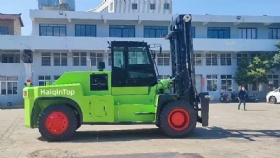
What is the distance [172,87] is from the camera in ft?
39.6

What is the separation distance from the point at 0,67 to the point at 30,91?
87.2ft

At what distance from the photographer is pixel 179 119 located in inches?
441

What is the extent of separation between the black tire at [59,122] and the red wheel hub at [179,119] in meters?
2.93

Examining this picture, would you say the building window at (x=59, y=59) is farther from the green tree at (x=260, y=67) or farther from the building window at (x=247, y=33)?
the building window at (x=247, y=33)

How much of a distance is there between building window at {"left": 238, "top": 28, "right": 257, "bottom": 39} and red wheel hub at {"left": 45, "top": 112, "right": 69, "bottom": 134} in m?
33.7

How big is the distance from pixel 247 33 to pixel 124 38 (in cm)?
1459

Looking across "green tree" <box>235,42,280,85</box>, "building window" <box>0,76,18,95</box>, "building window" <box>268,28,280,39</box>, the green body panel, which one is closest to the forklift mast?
the green body panel

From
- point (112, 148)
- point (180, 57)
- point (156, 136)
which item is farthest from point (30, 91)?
point (180, 57)

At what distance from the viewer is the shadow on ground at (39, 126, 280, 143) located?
11.1 m

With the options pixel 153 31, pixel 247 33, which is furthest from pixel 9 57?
pixel 247 33

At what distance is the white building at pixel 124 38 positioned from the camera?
116 feet

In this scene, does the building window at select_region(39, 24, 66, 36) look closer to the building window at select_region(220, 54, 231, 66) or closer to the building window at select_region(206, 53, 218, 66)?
the building window at select_region(206, 53, 218, 66)

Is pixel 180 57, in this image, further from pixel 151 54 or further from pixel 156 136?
pixel 156 136

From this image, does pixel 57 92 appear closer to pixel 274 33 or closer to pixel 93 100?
pixel 93 100
